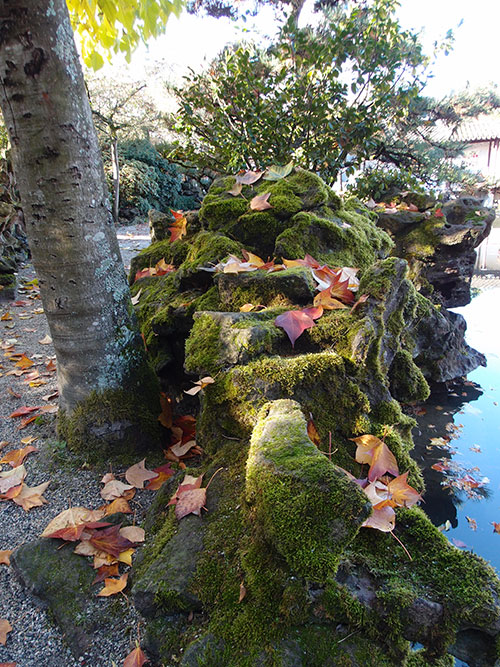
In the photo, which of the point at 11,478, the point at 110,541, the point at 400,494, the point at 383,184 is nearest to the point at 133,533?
the point at 110,541

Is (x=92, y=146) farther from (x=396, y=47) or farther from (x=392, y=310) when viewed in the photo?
(x=396, y=47)

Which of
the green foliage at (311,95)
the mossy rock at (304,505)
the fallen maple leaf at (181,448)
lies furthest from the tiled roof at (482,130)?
A: the mossy rock at (304,505)

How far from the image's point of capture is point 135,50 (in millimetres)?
3453

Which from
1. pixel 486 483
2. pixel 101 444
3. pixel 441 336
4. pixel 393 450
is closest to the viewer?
pixel 393 450

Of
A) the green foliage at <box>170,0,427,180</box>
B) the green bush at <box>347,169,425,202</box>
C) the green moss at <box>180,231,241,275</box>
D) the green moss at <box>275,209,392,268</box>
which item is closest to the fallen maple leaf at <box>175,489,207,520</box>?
the green moss at <box>180,231,241,275</box>

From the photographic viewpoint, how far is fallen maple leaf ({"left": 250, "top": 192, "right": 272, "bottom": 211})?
Answer: 3.24 meters

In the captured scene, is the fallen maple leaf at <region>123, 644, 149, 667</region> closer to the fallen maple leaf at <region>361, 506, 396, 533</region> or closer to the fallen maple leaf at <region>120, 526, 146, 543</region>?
the fallen maple leaf at <region>120, 526, 146, 543</region>

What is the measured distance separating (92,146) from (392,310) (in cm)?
179

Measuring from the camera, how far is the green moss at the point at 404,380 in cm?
259

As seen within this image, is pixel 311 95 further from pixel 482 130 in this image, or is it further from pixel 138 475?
pixel 482 130

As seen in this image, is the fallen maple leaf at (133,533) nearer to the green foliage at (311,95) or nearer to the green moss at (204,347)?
the green moss at (204,347)

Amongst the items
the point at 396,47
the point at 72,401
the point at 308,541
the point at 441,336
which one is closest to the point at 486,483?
the point at 441,336

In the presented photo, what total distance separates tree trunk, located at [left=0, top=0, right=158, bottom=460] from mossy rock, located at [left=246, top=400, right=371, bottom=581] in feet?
4.38

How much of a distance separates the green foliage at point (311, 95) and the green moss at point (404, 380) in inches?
127
